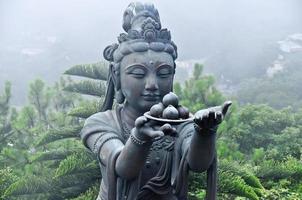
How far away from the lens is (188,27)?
4394cm

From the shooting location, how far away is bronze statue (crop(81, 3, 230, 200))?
9.01 feet

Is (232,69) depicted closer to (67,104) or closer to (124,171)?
(67,104)

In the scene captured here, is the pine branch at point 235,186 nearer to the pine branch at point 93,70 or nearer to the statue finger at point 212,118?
the pine branch at point 93,70

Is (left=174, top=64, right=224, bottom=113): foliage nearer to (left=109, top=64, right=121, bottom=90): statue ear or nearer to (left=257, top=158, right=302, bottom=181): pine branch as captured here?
(left=257, top=158, right=302, bottom=181): pine branch

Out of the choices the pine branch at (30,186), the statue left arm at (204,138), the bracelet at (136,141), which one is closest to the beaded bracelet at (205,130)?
the statue left arm at (204,138)

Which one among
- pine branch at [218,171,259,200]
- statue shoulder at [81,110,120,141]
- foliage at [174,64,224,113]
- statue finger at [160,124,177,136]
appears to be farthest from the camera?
foliage at [174,64,224,113]

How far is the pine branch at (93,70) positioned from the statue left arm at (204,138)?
4.36m

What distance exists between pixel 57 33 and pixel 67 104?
3313cm

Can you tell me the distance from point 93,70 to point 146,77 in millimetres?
4372

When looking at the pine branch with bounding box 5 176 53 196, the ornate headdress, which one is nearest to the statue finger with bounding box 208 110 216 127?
the ornate headdress

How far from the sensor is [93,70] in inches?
283

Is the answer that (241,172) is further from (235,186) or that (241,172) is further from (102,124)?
(102,124)

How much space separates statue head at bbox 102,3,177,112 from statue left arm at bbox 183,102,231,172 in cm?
36

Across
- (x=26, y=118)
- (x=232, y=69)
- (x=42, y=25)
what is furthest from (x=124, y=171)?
(x=42, y=25)
